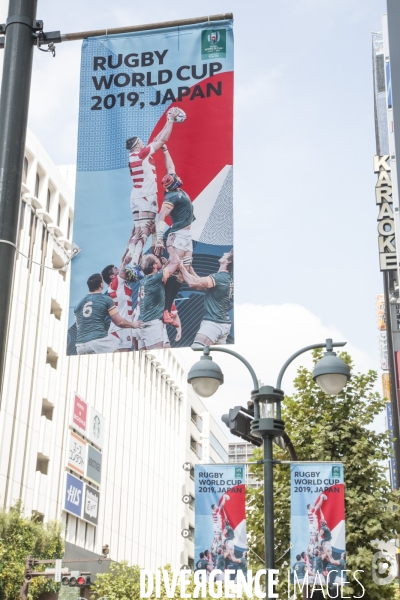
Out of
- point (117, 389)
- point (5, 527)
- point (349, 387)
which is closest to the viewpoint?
point (349, 387)

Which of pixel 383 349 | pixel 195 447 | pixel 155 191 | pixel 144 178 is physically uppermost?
pixel 383 349

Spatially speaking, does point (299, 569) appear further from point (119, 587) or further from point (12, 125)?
point (119, 587)

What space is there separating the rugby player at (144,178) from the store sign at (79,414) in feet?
159

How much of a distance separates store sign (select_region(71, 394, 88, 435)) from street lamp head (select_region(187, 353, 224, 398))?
4398 cm

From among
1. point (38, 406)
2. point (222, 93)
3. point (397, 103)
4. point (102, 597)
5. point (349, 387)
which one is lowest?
point (102, 597)

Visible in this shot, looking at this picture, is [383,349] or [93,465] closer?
[93,465]

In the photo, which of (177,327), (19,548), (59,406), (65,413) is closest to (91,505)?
(65,413)

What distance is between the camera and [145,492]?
244ft

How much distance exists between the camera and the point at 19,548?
4066 centimetres

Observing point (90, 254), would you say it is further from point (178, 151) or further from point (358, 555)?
point (358, 555)

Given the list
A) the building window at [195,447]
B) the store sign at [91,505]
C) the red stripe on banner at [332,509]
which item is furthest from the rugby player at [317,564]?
the building window at [195,447]

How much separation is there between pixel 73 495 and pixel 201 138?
4919 centimetres

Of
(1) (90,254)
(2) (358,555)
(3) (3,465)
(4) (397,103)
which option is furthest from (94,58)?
(3) (3,465)

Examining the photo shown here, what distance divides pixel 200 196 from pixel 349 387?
1822 cm
